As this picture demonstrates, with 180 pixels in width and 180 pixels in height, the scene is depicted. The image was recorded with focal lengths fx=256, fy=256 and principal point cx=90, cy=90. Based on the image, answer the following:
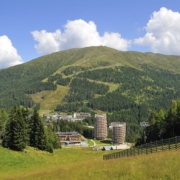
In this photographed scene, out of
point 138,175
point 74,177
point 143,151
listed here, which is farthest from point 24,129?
point 138,175

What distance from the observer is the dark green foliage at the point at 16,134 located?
6341 centimetres

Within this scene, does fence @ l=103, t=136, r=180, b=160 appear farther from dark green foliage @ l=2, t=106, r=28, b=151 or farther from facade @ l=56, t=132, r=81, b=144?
facade @ l=56, t=132, r=81, b=144

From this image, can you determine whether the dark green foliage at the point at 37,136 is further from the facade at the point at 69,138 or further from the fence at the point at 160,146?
the facade at the point at 69,138

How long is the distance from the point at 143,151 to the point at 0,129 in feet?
261

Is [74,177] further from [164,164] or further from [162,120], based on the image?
[162,120]

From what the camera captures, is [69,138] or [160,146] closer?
[160,146]

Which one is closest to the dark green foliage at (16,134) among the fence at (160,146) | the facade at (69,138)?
the fence at (160,146)

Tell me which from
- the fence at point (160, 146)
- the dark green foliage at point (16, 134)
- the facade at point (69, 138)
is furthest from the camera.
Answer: the facade at point (69, 138)

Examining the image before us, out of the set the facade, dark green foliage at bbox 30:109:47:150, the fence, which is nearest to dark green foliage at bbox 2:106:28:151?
dark green foliage at bbox 30:109:47:150

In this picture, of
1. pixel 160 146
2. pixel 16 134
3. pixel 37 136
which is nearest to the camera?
pixel 160 146

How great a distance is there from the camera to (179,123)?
7619 centimetres

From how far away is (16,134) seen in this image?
63.8 meters

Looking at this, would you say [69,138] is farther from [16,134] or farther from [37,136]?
[16,134]

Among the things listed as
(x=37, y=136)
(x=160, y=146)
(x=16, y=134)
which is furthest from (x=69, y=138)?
(x=160, y=146)
